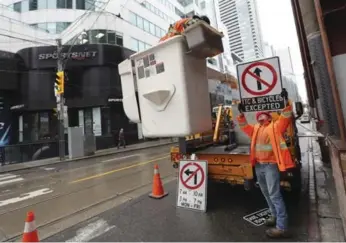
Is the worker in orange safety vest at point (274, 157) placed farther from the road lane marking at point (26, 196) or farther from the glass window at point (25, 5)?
the glass window at point (25, 5)

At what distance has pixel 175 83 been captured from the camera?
14.0ft

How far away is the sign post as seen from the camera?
4.67 m

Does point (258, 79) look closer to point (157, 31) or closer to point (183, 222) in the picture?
point (183, 222)

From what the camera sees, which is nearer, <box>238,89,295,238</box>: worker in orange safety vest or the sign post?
<box>238,89,295,238</box>: worker in orange safety vest

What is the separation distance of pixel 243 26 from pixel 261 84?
7694cm

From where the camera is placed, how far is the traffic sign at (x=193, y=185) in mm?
4748

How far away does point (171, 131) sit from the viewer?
447cm

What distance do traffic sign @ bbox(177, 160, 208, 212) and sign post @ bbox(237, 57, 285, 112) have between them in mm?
1535

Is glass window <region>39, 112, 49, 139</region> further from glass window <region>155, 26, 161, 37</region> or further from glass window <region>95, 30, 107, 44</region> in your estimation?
glass window <region>155, 26, 161, 37</region>

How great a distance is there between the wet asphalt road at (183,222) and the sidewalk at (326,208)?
202 mm

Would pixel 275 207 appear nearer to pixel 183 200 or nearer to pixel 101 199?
pixel 183 200

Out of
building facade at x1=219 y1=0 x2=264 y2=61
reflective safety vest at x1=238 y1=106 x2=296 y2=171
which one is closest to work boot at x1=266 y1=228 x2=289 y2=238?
reflective safety vest at x1=238 y1=106 x2=296 y2=171

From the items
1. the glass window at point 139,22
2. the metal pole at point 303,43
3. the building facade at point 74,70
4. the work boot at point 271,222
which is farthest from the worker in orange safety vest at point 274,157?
the glass window at point 139,22

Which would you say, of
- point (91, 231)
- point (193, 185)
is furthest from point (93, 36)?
point (91, 231)
